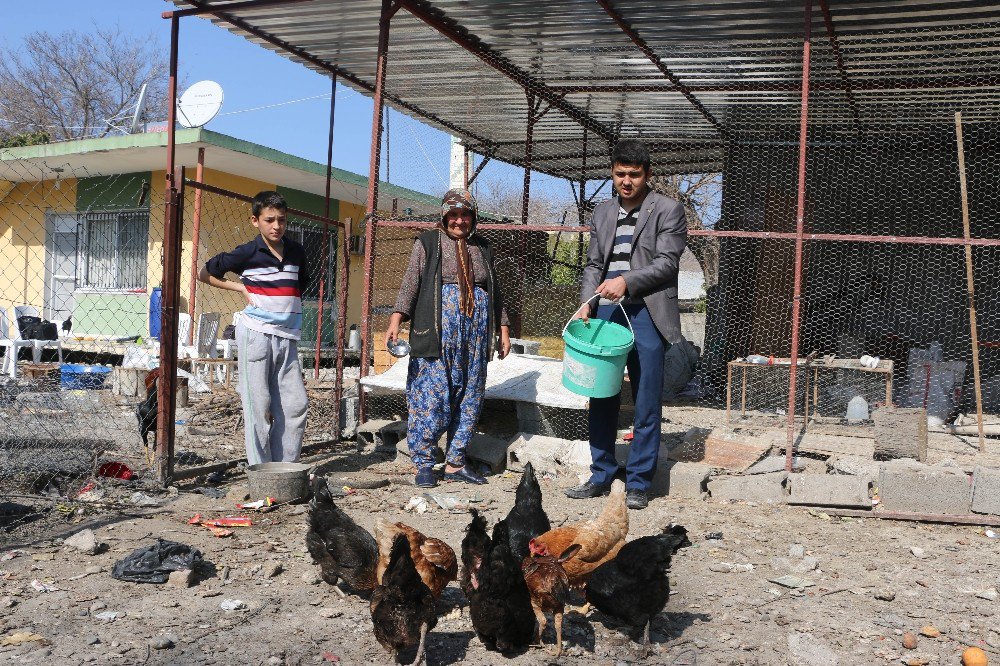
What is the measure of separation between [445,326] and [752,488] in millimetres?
2372

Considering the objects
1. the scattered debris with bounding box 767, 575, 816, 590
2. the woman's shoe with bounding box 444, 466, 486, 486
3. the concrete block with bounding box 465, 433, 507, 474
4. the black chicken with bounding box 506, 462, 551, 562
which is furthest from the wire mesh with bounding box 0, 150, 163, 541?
the scattered debris with bounding box 767, 575, 816, 590

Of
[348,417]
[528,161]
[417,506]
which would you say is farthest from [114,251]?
[417,506]

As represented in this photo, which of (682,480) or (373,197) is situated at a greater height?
(373,197)

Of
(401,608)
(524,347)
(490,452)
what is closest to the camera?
(401,608)

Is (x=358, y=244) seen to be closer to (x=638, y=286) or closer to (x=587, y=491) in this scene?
(x=587, y=491)

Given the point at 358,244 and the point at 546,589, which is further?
the point at 358,244

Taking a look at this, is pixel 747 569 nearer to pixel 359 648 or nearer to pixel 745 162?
pixel 359 648

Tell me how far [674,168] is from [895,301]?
4854 millimetres

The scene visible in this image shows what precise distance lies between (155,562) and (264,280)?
2.07m

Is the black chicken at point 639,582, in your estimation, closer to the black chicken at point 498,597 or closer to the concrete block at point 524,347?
the black chicken at point 498,597

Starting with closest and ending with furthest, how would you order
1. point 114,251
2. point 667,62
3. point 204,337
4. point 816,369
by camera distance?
point 667,62 < point 816,369 < point 204,337 < point 114,251

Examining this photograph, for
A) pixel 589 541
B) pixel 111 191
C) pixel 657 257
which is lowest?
pixel 589 541

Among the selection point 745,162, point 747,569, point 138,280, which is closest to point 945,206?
point 745,162

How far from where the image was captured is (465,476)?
19.4 feet
